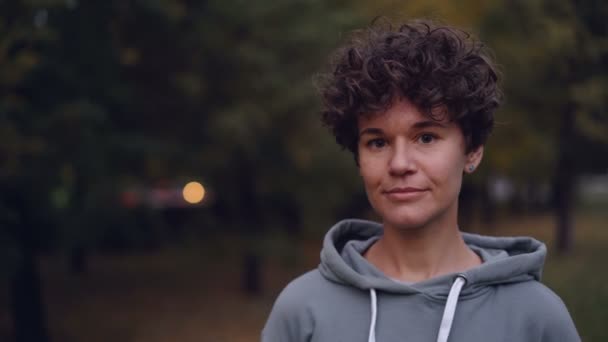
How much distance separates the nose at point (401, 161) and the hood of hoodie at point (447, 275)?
0.88 feet

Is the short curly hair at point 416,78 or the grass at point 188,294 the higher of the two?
the short curly hair at point 416,78

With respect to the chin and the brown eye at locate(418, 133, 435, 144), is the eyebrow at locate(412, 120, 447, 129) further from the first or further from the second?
the chin

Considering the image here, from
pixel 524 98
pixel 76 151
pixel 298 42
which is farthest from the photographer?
pixel 524 98

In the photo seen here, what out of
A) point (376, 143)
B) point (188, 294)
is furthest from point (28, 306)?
point (376, 143)

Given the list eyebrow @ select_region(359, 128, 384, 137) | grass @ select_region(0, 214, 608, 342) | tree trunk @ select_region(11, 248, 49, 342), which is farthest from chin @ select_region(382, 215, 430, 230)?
tree trunk @ select_region(11, 248, 49, 342)

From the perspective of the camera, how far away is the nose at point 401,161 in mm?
1916

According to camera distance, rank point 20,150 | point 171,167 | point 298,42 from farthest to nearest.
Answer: point 298,42
point 171,167
point 20,150

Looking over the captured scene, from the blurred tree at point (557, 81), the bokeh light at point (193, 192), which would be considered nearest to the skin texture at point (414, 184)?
the blurred tree at point (557, 81)

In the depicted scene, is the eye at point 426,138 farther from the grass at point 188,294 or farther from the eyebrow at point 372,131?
the grass at point 188,294

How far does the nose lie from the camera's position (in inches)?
75.4

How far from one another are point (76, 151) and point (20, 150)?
1333 mm

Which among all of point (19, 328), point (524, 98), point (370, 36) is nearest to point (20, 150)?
point (19, 328)

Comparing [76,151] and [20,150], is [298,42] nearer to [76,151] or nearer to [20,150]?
[76,151]

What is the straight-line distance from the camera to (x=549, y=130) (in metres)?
17.9
